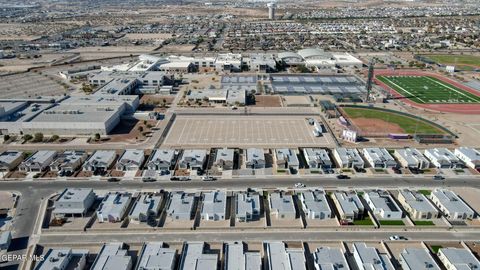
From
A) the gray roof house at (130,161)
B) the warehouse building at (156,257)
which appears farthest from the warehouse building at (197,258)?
the gray roof house at (130,161)

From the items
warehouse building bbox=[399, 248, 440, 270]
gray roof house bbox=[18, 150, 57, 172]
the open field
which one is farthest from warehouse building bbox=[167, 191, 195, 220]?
the open field

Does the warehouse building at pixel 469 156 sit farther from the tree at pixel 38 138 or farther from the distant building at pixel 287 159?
the tree at pixel 38 138

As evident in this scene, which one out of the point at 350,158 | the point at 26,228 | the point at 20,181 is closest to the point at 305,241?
the point at 350,158

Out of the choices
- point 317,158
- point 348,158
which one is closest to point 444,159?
point 348,158

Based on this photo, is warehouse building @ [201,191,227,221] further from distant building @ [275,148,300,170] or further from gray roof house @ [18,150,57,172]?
gray roof house @ [18,150,57,172]

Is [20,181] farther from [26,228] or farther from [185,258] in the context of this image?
[185,258]
